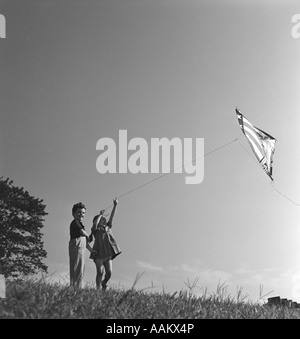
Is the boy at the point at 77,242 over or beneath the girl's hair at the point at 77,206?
beneath

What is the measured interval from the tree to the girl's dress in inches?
438

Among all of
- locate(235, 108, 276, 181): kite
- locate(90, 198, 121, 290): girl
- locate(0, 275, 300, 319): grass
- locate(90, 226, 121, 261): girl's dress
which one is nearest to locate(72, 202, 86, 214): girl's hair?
locate(90, 198, 121, 290): girl

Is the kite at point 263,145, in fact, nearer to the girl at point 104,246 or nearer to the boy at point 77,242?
the girl at point 104,246

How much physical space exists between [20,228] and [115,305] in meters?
16.6

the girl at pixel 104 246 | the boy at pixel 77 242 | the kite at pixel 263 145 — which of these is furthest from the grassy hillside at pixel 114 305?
the kite at pixel 263 145

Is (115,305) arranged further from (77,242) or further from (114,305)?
(77,242)

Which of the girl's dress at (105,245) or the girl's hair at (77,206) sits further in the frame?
the girl's dress at (105,245)

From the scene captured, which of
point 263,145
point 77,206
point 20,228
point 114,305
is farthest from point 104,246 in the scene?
point 20,228

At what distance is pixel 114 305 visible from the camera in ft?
21.5

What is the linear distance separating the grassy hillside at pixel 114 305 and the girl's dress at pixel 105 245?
9.45 ft

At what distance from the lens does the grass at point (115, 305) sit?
227 inches

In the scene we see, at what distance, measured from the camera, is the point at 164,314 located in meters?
6.67
